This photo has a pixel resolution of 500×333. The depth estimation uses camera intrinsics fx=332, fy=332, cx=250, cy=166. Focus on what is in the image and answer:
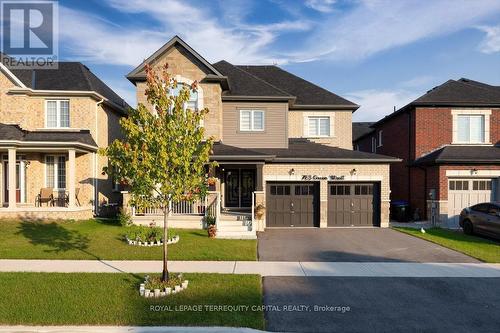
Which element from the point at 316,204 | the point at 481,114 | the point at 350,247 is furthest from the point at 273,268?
the point at 481,114

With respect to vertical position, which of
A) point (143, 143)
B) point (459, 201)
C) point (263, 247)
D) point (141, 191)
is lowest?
point (263, 247)

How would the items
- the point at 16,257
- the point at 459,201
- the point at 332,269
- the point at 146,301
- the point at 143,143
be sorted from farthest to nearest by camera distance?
1. the point at 459,201
2. the point at 16,257
3. the point at 332,269
4. the point at 143,143
5. the point at 146,301

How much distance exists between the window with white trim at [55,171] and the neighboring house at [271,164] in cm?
583

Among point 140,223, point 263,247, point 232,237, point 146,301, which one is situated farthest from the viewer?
point 140,223

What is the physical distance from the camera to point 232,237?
1383 cm

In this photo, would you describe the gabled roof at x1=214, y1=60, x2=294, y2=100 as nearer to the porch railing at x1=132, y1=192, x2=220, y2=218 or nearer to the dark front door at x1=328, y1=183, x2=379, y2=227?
the dark front door at x1=328, y1=183, x2=379, y2=227

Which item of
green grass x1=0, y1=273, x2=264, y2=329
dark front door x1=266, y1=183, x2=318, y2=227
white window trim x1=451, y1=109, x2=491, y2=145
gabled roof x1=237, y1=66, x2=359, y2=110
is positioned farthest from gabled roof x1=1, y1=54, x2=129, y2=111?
white window trim x1=451, y1=109, x2=491, y2=145

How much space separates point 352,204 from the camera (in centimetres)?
1716

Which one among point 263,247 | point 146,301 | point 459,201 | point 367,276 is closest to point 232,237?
point 263,247

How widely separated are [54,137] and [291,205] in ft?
41.5

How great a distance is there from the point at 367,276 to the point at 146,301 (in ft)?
18.3

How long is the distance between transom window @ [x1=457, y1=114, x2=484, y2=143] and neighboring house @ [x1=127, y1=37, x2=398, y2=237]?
630 centimetres

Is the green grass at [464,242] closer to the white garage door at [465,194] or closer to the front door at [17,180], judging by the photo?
the white garage door at [465,194]

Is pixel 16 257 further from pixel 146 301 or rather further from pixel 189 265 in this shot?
pixel 146 301
